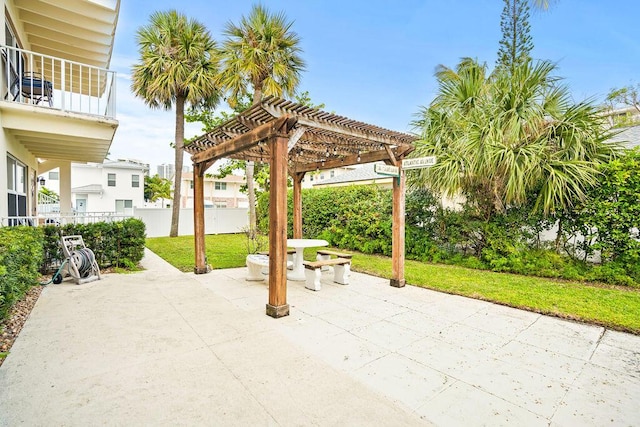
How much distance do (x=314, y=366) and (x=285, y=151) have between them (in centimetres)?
266

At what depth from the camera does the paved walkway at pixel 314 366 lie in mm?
2264

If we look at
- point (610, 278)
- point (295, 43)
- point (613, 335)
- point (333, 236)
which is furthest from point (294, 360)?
point (295, 43)

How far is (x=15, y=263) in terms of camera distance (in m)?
3.86

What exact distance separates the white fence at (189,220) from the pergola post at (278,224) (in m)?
11.8

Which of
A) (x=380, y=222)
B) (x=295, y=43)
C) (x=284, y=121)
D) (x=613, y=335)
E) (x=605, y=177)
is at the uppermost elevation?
(x=295, y=43)

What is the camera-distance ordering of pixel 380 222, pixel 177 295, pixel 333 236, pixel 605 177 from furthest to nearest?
pixel 333 236 < pixel 380 222 < pixel 605 177 < pixel 177 295

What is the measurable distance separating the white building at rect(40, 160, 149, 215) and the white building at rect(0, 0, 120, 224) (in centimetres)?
1831

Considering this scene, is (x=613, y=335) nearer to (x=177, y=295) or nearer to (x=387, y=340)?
(x=387, y=340)

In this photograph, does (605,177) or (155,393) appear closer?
(155,393)

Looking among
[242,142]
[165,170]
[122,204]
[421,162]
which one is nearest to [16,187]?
[242,142]

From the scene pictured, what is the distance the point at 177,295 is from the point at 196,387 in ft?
10.2

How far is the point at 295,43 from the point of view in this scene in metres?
11.5

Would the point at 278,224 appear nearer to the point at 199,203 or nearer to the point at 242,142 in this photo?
the point at 242,142

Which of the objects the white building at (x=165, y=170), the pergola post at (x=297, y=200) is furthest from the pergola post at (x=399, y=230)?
the white building at (x=165, y=170)
